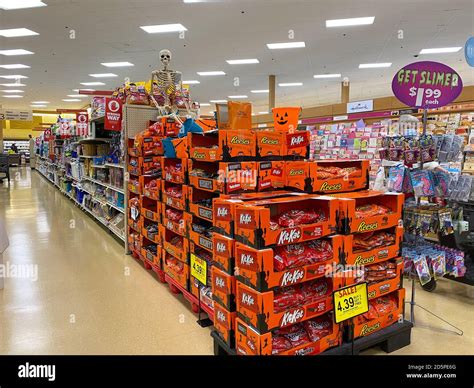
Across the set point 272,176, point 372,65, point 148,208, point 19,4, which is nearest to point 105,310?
point 148,208

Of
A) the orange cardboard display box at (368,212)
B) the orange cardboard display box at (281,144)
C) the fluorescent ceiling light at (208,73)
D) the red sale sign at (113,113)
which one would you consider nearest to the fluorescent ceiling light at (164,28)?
the red sale sign at (113,113)

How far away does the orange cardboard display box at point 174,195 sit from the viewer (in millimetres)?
3424

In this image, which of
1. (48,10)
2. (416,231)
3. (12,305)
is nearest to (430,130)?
(416,231)

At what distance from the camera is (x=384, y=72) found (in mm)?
12727

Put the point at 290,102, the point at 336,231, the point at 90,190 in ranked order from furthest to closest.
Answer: the point at 290,102, the point at 90,190, the point at 336,231

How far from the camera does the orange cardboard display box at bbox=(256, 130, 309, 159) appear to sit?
2896mm

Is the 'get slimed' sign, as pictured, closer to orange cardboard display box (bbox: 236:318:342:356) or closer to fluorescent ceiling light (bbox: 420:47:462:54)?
orange cardboard display box (bbox: 236:318:342:356)

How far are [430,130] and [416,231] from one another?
419cm

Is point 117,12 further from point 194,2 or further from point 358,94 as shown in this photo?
point 358,94

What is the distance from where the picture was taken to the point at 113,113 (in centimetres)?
500

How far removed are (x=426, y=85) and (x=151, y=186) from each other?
125 inches

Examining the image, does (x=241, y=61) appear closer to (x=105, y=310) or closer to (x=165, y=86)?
(x=165, y=86)

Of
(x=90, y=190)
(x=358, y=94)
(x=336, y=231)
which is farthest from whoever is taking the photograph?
(x=358, y=94)
